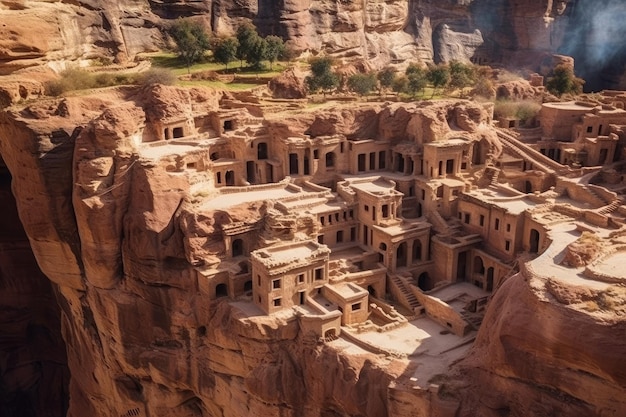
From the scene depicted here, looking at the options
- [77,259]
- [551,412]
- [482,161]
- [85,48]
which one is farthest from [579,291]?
[85,48]

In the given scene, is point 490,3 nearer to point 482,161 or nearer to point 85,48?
point 482,161

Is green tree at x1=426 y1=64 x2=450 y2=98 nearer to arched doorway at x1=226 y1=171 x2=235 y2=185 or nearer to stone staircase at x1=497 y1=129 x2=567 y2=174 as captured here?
stone staircase at x1=497 y1=129 x2=567 y2=174

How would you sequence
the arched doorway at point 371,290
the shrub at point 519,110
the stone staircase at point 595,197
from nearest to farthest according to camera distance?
the arched doorway at point 371,290 < the stone staircase at point 595,197 < the shrub at point 519,110

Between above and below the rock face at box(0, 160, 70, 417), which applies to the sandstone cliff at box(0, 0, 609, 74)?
above

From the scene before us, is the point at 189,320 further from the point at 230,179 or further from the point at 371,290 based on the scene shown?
the point at 230,179

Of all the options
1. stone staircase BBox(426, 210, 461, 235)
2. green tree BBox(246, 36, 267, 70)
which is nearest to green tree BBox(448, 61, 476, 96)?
green tree BBox(246, 36, 267, 70)

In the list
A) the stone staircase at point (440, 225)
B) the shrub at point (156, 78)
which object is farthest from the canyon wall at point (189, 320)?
the stone staircase at point (440, 225)

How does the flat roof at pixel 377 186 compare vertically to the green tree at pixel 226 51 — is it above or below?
below

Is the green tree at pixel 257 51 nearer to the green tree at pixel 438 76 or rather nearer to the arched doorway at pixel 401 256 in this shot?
the green tree at pixel 438 76
